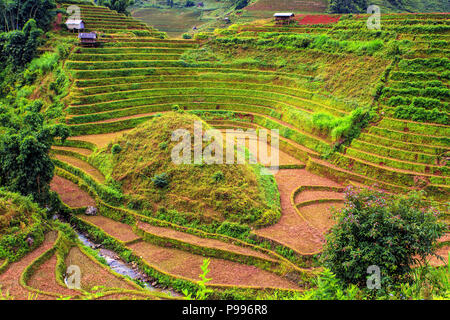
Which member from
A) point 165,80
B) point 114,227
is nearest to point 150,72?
point 165,80

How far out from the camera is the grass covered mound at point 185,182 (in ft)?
56.0

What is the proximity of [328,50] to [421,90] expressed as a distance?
451 inches

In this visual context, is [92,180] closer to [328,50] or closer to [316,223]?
[316,223]

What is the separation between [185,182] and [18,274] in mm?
8672

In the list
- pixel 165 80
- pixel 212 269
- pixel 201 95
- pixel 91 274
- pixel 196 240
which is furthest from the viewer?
pixel 165 80

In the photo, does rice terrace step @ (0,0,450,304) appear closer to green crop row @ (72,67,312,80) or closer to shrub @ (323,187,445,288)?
shrub @ (323,187,445,288)

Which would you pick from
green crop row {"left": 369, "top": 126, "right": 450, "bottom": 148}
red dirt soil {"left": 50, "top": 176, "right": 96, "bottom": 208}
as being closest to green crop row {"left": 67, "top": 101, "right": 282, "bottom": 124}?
red dirt soil {"left": 50, "top": 176, "right": 96, "bottom": 208}

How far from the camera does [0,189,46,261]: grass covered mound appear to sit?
13.3 metres

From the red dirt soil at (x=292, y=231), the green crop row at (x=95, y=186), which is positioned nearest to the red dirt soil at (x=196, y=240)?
the red dirt soil at (x=292, y=231)

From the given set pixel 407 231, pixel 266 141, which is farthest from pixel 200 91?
pixel 407 231

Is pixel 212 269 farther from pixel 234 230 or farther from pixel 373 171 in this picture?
pixel 373 171

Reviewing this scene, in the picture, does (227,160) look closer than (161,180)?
No

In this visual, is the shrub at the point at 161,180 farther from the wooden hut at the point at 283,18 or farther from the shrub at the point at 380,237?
the wooden hut at the point at 283,18

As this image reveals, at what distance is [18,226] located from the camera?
14.1 metres
